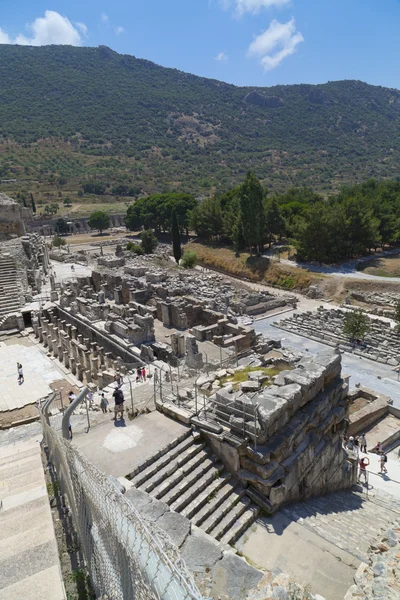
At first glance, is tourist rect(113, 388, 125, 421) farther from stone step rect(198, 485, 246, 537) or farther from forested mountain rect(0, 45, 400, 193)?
forested mountain rect(0, 45, 400, 193)

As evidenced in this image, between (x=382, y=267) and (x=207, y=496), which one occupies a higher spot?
(x=207, y=496)

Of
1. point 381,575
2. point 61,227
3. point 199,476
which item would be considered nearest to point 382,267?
point 199,476

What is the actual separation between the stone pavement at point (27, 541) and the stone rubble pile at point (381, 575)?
3889 millimetres

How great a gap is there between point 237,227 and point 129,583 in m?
47.5

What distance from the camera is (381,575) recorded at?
226 inches

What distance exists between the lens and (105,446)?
9.51m

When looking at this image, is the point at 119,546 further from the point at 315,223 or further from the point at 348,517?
the point at 315,223

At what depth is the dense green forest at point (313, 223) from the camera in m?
44.8

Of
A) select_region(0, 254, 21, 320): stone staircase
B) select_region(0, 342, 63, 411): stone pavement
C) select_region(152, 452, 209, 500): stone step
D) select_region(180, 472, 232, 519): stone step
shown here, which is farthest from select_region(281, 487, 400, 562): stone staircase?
select_region(0, 254, 21, 320): stone staircase

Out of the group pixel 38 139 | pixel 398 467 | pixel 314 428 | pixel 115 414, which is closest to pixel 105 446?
pixel 115 414

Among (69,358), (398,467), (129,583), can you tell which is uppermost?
(129,583)

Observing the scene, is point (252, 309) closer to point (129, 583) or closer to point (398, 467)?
point (398, 467)

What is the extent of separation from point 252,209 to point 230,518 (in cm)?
4104

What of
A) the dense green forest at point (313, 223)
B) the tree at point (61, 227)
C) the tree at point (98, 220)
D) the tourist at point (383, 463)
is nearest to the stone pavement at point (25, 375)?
the tourist at point (383, 463)
